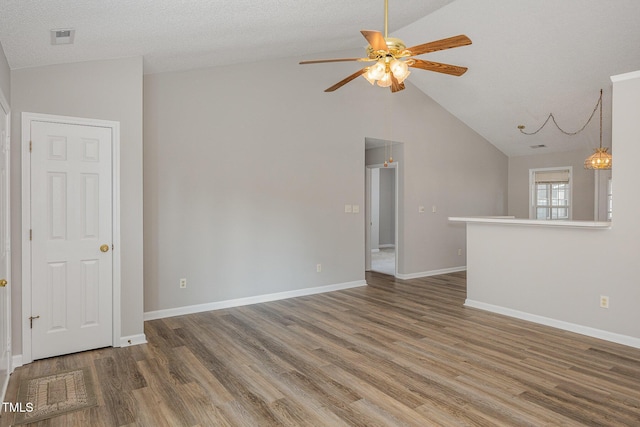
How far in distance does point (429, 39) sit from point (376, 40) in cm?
336

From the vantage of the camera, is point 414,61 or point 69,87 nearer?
point 414,61

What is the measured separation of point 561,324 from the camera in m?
4.22

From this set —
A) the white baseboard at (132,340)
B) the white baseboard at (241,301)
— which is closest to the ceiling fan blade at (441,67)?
the white baseboard at (132,340)

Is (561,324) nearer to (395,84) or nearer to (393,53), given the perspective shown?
(395,84)

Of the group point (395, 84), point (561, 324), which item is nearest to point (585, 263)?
point (561, 324)

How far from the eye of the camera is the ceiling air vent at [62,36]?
2707mm

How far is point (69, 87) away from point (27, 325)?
2076 millimetres

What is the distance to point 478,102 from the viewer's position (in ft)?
22.5

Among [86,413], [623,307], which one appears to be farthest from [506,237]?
[86,413]

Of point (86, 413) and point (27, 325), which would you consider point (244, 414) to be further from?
point (27, 325)

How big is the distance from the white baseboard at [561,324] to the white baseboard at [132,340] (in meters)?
3.88

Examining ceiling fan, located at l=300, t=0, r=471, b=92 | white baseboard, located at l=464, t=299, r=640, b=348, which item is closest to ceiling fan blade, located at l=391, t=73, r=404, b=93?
ceiling fan, located at l=300, t=0, r=471, b=92

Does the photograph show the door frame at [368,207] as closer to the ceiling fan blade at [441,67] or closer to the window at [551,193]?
the window at [551,193]

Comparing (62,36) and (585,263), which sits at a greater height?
(62,36)
